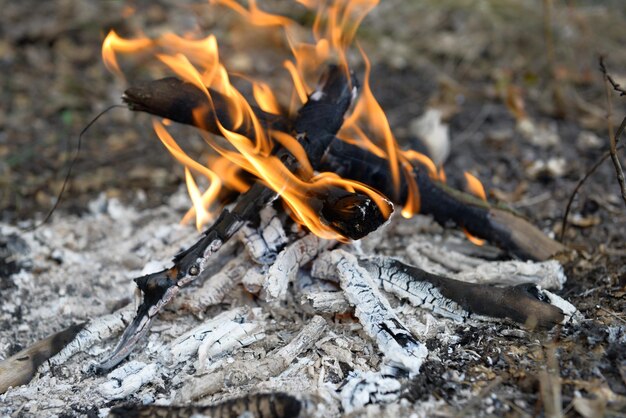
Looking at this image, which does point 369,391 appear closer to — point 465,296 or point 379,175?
Answer: point 465,296

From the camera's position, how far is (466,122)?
14.3 feet

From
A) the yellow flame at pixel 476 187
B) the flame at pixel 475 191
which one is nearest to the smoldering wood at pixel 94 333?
the flame at pixel 475 191

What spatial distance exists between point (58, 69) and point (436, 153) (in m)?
3.14

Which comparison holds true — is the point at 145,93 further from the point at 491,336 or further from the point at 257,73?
the point at 257,73

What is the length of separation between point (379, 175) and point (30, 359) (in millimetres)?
1623

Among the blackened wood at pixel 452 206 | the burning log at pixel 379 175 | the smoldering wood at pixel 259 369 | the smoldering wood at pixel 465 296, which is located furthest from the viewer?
the blackened wood at pixel 452 206

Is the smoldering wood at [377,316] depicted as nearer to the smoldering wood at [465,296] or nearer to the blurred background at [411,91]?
the smoldering wood at [465,296]

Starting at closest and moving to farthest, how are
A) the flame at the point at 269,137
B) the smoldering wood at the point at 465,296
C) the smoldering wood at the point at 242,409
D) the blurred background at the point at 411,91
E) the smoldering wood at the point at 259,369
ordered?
the smoldering wood at the point at 242,409
the smoldering wood at the point at 259,369
the smoldering wood at the point at 465,296
the flame at the point at 269,137
the blurred background at the point at 411,91

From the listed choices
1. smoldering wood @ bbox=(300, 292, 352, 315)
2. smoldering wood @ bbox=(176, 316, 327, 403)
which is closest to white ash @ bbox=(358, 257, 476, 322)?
smoldering wood @ bbox=(300, 292, 352, 315)

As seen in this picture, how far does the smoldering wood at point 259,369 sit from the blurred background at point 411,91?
5.13 ft

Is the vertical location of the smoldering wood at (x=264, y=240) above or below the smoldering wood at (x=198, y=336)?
above

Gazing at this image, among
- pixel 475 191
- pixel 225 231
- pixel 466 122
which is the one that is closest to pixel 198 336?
pixel 225 231

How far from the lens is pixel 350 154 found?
277 cm

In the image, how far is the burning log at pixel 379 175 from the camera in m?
2.58
